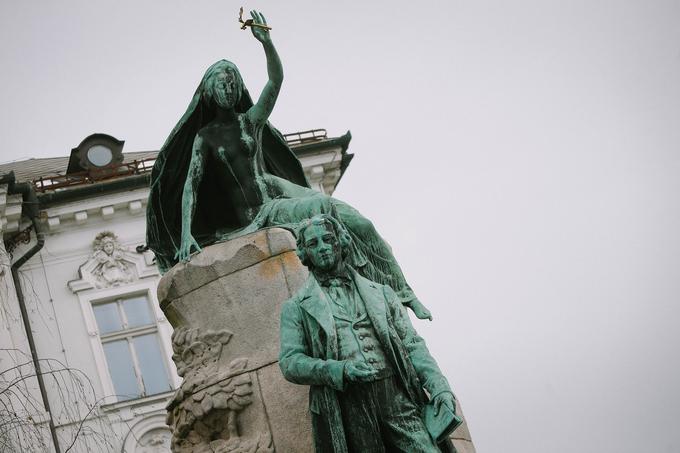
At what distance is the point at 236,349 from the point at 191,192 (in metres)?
1.32

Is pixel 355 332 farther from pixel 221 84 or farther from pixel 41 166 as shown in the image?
pixel 41 166

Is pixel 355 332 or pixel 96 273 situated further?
pixel 96 273

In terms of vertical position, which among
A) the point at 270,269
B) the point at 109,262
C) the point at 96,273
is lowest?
the point at 270,269

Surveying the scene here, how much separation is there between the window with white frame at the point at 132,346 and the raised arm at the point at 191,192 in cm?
2021

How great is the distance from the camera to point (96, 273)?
103 feet

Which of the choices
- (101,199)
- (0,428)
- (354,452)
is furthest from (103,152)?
(354,452)

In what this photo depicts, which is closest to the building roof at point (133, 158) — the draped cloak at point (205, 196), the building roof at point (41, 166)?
the building roof at point (41, 166)

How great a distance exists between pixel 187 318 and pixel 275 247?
0.79 m

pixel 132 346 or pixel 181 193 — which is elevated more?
pixel 132 346

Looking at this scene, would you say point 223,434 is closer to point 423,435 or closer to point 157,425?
point 423,435

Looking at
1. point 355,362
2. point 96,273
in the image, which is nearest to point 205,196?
point 355,362

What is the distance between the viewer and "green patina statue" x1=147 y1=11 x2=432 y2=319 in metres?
9.70

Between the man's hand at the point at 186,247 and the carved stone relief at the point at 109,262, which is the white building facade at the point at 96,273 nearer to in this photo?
the carved stone relief at the point at 109,262

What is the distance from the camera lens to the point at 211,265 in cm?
934
